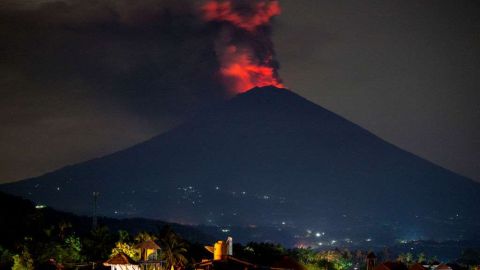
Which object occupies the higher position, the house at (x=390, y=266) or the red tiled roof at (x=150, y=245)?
the red tiled roof at (x=150, y=245)

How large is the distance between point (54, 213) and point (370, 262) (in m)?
56.7

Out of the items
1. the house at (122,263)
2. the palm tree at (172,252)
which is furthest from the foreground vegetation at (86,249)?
the house at (122,263)

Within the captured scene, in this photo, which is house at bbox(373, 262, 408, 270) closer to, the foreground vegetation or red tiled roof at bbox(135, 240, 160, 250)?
the foreground vegetation

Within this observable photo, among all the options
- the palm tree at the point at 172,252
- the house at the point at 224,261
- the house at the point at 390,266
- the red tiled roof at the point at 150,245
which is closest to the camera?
the house at the point at 224,261

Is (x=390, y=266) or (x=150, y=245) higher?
(x=150, y=245)

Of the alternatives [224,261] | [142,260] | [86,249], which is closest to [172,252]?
[142,260]

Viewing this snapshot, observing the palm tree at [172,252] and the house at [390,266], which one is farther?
the house at [390,266]

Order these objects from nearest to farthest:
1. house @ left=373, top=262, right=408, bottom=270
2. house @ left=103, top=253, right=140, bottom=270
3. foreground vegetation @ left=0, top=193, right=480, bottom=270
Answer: house @ left=103, top=253, right=140, bottom=270 → foreground vegetation @ left=0, top=193, right=480, bottom=270 → house @ left=373, top=262, right=408, bottom=270

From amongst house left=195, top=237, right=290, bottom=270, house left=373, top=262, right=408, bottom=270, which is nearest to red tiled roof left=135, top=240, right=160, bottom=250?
house left=195, top=237, right=290, bottom=270

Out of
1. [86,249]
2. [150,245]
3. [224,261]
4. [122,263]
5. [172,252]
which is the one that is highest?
[86,249]

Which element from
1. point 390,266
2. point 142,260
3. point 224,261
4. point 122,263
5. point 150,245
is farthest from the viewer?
point 390,266

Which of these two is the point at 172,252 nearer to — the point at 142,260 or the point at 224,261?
the point at 142,260

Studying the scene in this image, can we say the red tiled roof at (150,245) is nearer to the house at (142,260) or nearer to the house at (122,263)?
the house at (142,260)

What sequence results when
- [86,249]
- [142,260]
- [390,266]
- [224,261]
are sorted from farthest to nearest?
[86,249] → [390,266] → [142,260] → [224,261]
